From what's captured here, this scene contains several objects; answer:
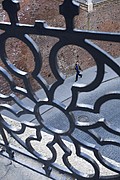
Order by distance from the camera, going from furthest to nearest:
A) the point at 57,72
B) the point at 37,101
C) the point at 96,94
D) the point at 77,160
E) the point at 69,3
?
1. the point at 96,94
2. the point at 77,160
3. the point at 37,101
4. the point at 57,72
5. the point at 69,3

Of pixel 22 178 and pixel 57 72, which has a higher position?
pixel 57 72

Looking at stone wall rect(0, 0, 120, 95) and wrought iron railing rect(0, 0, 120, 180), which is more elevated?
wrought iron railing rect(0, 0, 120, 180)

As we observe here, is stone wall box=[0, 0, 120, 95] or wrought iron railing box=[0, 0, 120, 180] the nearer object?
wrought iron railing box=[0, 0, 120, 180]

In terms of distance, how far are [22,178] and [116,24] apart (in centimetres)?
582

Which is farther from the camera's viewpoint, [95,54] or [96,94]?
[96,94]

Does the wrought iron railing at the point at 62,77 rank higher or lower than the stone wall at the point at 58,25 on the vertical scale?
higher

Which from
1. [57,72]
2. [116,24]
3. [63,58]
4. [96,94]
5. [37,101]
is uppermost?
[57,72]

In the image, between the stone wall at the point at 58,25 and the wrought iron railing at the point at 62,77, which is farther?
the stone wall at the point at 58,25

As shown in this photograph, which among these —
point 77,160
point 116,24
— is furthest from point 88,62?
point 77,160

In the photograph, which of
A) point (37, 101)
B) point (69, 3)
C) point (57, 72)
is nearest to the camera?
point (69, 3)

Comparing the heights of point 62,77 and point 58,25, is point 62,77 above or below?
above

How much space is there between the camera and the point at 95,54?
547 mm

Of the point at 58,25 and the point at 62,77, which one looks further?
the point at 58,25

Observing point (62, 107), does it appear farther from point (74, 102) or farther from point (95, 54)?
point (95, 54)
